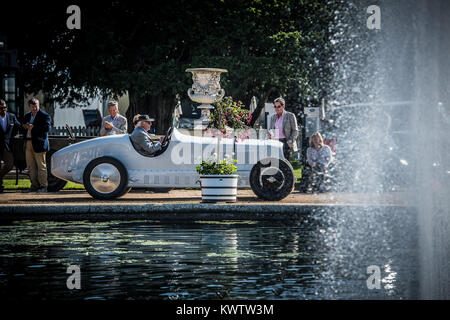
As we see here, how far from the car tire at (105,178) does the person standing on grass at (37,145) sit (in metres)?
2.56

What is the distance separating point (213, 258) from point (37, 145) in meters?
9.31

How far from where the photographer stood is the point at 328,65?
104 ft

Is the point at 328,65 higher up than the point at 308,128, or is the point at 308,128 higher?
the point at 328,65

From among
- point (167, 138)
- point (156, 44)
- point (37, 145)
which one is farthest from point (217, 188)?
point (156, 44)

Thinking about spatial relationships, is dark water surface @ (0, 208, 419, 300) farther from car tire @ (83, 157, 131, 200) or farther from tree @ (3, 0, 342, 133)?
tree @ (3, 0, 342, 133)

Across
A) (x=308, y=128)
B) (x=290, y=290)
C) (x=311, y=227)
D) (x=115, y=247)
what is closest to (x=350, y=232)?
(x=311, y=227)

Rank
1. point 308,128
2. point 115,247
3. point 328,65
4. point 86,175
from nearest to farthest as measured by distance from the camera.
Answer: point 115,247 → point 86,175 → point 308,128 → point 328,65

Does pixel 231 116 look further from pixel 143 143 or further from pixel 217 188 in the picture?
pixel 217 188

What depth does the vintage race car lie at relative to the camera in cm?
1527

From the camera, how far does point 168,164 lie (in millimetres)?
15438

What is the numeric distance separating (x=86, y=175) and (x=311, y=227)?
4.91 m
